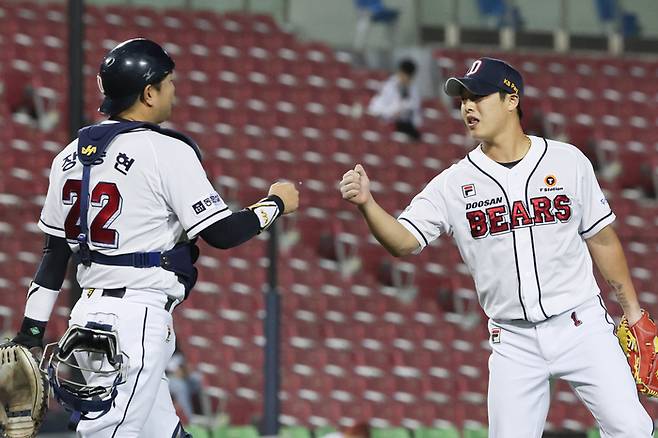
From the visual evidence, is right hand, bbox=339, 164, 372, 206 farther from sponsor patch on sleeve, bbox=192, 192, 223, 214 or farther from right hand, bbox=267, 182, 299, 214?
sponsor patch on sleeve, bbox=192, 192, 223, 214

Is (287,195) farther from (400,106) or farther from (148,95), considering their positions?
(400,106)

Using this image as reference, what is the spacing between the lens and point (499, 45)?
17688mm

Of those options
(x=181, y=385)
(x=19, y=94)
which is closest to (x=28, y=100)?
(x=19, y=94)

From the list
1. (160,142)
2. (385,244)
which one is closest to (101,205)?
(160,142)

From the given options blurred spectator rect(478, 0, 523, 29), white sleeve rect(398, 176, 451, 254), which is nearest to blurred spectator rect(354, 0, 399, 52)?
blurred spectator rect(478, 0, 523, 29)

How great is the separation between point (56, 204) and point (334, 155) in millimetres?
9759

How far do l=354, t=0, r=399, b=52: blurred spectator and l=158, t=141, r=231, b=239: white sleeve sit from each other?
12.5 metres

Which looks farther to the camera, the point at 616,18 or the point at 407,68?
the point at 616,18

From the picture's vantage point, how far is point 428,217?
5473 millimetres

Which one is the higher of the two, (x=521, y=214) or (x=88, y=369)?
(x=521, y=214)

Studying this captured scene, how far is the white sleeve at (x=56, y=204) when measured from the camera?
491 cm

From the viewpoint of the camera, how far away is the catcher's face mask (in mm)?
4648

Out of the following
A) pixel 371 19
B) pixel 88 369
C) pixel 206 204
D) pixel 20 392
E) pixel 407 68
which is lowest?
pixel 20 392

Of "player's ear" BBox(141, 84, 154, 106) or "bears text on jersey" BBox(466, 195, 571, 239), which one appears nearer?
"player's ear" BBox(141, 84, 154, 106)
